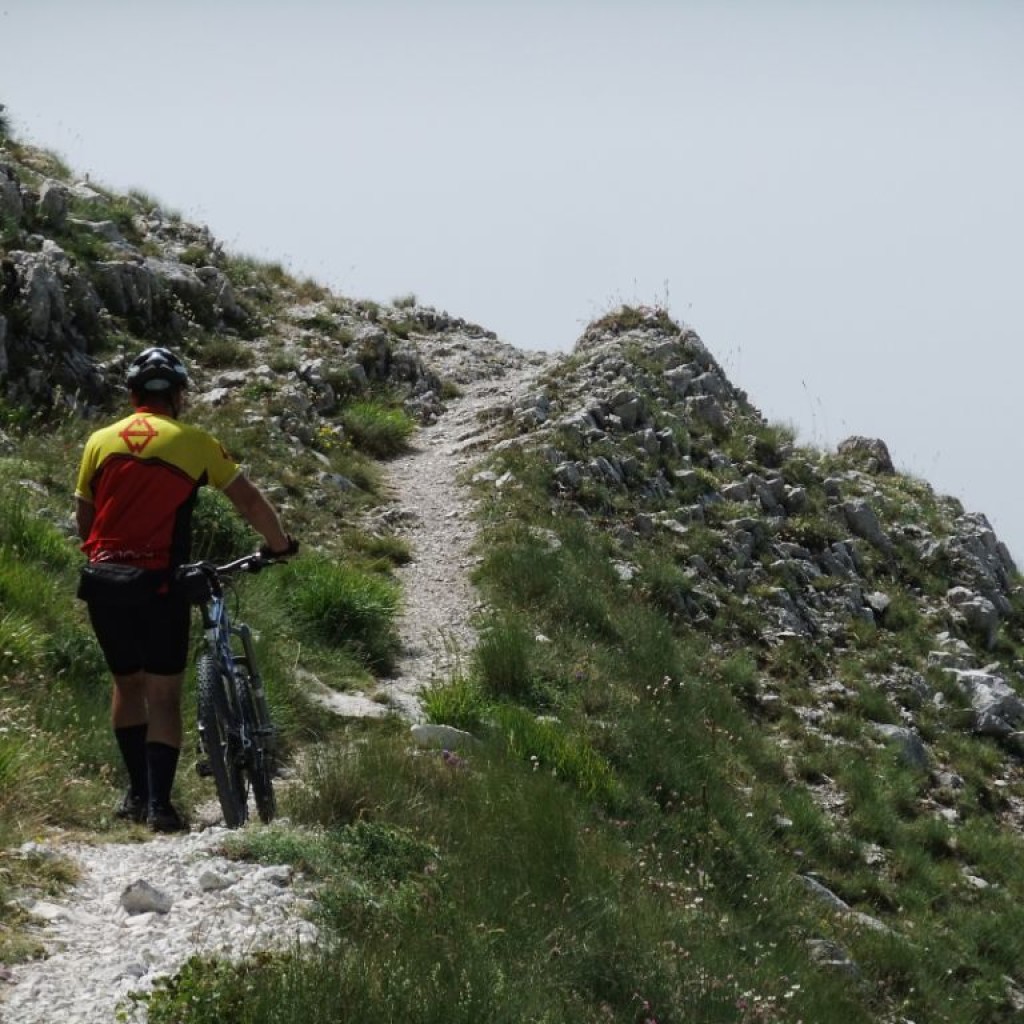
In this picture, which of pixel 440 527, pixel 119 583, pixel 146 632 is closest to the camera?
pixel 119 583

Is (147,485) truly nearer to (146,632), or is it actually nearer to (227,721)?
(146,632)

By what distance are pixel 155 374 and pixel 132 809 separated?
235 centimetres

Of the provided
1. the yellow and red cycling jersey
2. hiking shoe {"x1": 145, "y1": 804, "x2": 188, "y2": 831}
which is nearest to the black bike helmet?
the yellow and red cycling jersey

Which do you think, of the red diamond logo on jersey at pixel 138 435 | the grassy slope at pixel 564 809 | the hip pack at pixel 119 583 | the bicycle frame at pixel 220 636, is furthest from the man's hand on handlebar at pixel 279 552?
the grassy slope at pixel 564 809

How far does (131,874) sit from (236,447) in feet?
36.4

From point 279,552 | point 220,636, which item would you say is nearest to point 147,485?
point 279,552

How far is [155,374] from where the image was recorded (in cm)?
704

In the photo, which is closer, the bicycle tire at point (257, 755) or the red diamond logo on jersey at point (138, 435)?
the red diamond logo on jersey at point (138, 435)

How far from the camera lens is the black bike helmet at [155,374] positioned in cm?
702

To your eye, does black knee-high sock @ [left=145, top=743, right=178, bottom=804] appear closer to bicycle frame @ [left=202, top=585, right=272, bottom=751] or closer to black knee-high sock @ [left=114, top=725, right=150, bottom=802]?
black knee-high sock @ [left=114, top=725, right=150, bottom=802]

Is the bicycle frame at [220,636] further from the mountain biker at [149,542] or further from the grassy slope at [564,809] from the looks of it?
the grassy slope at [564,809]

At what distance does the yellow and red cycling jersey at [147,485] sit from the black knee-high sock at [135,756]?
1014 millimetres

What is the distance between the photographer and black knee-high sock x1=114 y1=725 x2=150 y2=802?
7281 millimetres

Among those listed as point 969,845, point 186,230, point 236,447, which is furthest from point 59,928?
point 186,230
